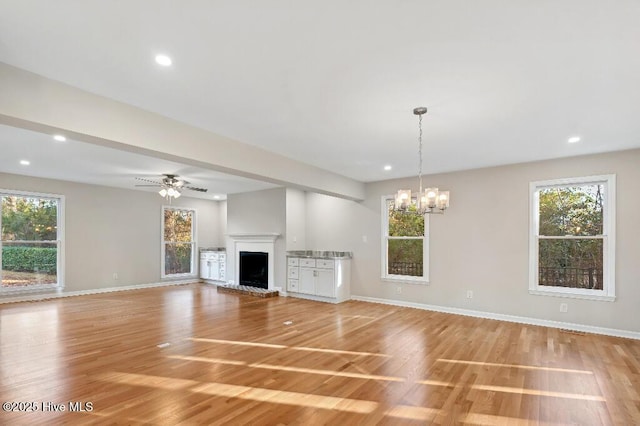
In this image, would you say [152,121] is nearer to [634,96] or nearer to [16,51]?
[16,51]

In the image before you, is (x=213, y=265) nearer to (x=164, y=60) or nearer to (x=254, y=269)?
(x=254, y=269)

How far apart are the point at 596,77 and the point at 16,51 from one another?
4339mm

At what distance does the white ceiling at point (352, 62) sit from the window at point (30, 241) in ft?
19.3

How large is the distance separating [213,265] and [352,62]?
8.23 meters

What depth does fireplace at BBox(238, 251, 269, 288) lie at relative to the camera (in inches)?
311

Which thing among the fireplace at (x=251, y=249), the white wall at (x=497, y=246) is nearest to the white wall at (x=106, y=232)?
the fireplace at (x=251, y=249)

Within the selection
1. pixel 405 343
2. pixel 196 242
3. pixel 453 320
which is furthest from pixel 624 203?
pixel 196 242

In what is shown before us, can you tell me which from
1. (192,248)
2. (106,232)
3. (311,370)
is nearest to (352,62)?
(311,370)

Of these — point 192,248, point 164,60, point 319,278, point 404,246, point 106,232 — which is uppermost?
→ point 164,60

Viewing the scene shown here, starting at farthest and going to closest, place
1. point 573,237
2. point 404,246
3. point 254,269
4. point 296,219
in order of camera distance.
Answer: point 254,269, point 296,219, point 404,246, point 573,237

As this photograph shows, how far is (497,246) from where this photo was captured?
5.48 meters

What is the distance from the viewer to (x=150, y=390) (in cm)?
279

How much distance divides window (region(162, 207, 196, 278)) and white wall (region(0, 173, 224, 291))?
22 centimetres

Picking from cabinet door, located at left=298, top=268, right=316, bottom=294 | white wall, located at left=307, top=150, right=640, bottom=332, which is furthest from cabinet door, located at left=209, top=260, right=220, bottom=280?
white wall, located at left=307, top=150, right=640, bottom=332
